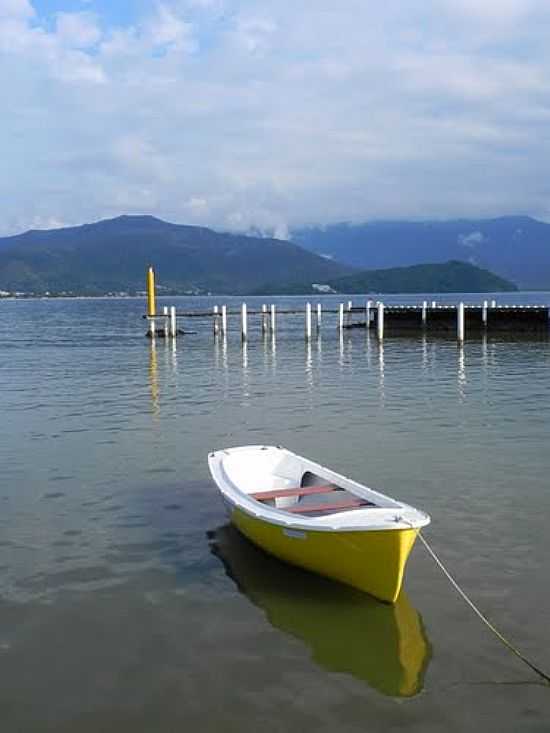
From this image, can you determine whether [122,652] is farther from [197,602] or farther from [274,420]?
[274,420]

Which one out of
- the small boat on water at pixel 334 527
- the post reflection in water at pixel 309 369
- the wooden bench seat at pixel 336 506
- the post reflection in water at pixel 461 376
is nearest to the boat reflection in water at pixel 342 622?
the small boat on water at pixel 334 527

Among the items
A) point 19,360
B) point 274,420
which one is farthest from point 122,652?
point 19,360

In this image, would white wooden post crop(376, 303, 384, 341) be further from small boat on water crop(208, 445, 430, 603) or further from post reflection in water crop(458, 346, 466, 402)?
small boat on water crop(208, 445, 430, 603)

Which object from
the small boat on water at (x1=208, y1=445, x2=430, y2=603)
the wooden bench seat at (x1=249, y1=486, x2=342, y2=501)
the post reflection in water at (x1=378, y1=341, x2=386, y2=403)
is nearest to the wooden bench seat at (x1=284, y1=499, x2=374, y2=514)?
the small boat on water at (x1=208, y1=445, x2=430, y2=603)

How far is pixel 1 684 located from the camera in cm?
754

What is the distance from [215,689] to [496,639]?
9.99 feet

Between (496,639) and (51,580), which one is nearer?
(496,639)

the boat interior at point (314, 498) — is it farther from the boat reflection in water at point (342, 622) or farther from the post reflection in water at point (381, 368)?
the post reflection in water at point (381, 368)

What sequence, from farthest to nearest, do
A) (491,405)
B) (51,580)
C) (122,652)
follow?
1. (491,405)
2. (51,580)
3. (122,652)

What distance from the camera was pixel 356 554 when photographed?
8789mm

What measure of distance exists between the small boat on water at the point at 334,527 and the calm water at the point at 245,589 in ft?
1.25

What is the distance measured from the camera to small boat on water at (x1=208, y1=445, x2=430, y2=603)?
8594 millimetres

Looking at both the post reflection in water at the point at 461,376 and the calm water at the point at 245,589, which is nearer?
the calm water at the point at 245,589

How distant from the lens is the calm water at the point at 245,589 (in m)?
7.17
